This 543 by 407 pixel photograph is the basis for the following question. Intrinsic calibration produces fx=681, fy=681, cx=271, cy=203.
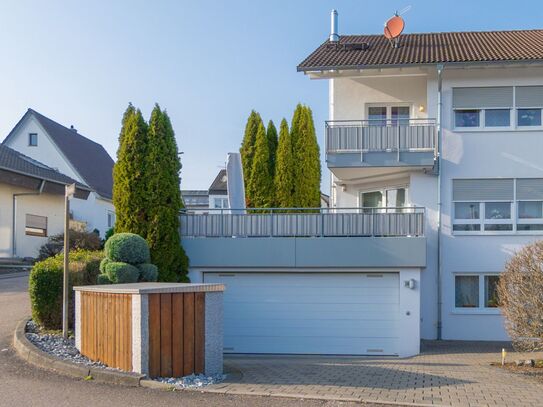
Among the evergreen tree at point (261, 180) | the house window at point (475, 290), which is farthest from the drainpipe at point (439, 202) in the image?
the evergreen tree at point (261, 180)

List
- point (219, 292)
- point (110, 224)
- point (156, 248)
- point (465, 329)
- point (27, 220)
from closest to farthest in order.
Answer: point (219, 292), point (156, 248), point (465, 329), point (27, 220), point (110, 224)

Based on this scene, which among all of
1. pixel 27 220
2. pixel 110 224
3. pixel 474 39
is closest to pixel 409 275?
pixel 474 39

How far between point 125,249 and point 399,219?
650 centimetres

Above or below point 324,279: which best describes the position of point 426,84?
above

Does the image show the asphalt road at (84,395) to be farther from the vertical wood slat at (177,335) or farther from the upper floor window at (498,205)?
the upper floor window at (498,205)

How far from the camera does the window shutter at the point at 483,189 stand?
59.0 ft

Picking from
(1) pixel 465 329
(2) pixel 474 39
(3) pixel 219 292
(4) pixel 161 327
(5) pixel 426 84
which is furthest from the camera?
(2) pixel 474 39

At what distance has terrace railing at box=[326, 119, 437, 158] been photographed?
1755cm

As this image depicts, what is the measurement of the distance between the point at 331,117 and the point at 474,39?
5.31 meters

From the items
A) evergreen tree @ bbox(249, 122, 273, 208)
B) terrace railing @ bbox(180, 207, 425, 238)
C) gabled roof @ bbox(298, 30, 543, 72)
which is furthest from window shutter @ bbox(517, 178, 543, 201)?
evergreen tree @ bbox(249, 122, 273, 208)

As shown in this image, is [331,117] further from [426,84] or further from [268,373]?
[268,373]

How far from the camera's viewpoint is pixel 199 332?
10703 millimetres

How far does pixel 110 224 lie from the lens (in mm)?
42531

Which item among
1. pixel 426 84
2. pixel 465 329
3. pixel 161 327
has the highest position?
pixel 426 84
